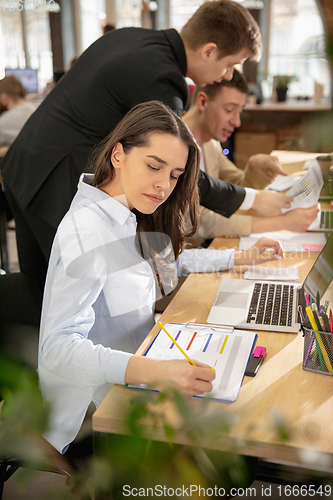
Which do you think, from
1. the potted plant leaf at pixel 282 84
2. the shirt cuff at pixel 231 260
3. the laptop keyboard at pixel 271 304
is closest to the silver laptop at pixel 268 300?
the laptop keyboard at pixel 271 304

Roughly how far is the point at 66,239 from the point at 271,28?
576 centimetres

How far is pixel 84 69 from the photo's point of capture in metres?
1.56

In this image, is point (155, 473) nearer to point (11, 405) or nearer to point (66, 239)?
point (11, 405)

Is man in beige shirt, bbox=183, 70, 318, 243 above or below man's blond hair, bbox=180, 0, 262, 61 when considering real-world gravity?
below

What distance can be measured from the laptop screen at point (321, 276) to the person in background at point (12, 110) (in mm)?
3004

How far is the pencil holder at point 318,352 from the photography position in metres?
0.85

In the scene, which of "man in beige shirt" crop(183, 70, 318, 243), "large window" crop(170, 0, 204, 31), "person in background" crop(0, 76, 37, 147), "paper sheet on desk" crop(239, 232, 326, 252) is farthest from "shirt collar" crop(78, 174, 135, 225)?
"large window" crop(170, 0, 204, 31)

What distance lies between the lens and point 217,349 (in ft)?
3.17

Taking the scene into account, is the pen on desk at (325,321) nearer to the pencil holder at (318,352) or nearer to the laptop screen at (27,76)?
the pencil holder at (318,352)

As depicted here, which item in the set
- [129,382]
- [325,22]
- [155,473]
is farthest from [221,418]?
[129,382]

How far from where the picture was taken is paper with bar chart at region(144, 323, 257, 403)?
85 cm

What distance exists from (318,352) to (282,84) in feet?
16.9

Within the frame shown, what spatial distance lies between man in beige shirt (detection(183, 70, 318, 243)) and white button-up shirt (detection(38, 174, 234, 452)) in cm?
59

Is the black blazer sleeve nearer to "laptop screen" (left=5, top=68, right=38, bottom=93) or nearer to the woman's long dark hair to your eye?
the woman's long dark hair
